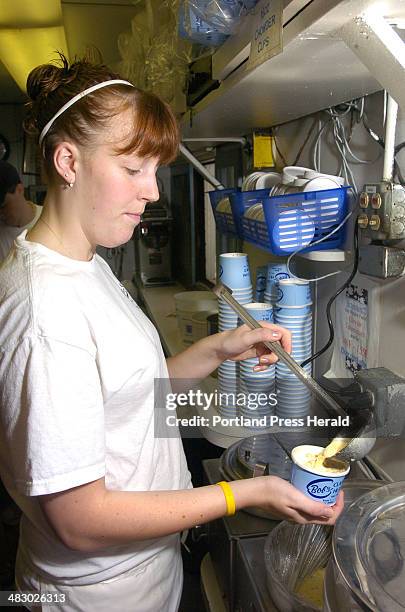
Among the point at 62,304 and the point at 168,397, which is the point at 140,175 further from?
the point at 168,397

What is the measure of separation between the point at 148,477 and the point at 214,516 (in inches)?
7.0

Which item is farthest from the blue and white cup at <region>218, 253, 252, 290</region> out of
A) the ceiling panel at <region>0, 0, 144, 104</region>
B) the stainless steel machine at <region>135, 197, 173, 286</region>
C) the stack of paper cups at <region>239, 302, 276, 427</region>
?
the stainless steel machine at <region>135, 197, 173, 286</region>

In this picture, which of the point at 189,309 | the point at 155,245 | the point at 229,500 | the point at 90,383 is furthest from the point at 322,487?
the point at 155,245

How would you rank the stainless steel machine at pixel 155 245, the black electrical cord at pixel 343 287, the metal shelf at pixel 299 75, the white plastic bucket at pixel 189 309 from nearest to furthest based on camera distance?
the metal shelf at pixel 299 75, the black electrical cord at pixel 343 287, the white plastic bucket at pixel 189 309, the stainless steel machine at pixel 155 245

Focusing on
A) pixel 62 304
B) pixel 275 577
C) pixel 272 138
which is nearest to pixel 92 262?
pixel 62 304

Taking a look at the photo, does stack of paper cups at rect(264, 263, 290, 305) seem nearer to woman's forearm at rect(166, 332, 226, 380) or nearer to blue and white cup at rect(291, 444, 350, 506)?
woman's forearm at rect(166, 332, 226, 380)

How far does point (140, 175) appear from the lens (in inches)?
33.5

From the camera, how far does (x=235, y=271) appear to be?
4.92 ft

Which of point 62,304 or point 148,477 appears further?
point 148,477

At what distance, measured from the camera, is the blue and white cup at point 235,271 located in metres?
1.50

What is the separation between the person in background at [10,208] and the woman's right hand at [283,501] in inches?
87.4

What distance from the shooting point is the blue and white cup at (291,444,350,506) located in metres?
0.77

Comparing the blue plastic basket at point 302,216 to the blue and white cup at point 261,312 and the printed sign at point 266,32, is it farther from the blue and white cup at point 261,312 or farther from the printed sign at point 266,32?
the printed sign at point 266,32

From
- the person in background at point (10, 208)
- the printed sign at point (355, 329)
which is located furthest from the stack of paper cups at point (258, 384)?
the person in background at point (10, 208)
